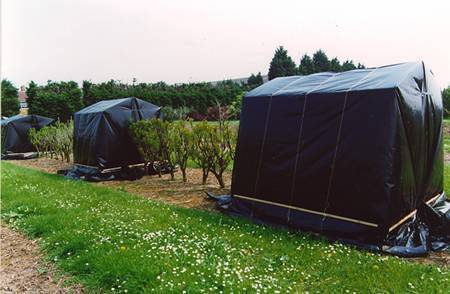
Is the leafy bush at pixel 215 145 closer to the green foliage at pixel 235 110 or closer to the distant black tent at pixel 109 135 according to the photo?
the distant black tent at pixel 109 135

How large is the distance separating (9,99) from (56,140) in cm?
2607

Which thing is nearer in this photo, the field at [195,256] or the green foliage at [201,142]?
the field at [195,256]

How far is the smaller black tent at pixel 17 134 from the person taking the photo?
62.3 ft

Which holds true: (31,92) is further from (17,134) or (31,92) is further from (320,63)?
(320,63)

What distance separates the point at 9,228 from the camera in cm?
603

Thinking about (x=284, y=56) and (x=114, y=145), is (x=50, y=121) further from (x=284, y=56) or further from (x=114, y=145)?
(x=284, y=56)

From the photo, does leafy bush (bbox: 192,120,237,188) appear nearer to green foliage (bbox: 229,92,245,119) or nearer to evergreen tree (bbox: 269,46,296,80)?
green foliage (bbox: 229,92,245,119)

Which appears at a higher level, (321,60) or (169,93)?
(321,60)

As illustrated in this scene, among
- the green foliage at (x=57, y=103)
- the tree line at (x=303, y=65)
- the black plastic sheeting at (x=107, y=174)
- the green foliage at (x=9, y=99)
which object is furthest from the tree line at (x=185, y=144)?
the tree line at (x=303, y=65)

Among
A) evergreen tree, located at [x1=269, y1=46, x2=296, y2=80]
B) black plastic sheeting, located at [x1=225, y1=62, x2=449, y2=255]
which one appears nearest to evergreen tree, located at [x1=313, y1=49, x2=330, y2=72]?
evergreen tree, located at [x1=269, y1=46, x2=296, y2=80]

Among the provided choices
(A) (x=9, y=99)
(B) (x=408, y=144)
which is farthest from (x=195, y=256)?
(A) (x=9, y=99)

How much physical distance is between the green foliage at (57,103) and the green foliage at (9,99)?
5.71 m

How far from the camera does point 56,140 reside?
16.6 meters

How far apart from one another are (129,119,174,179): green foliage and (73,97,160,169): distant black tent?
46 centimetres
